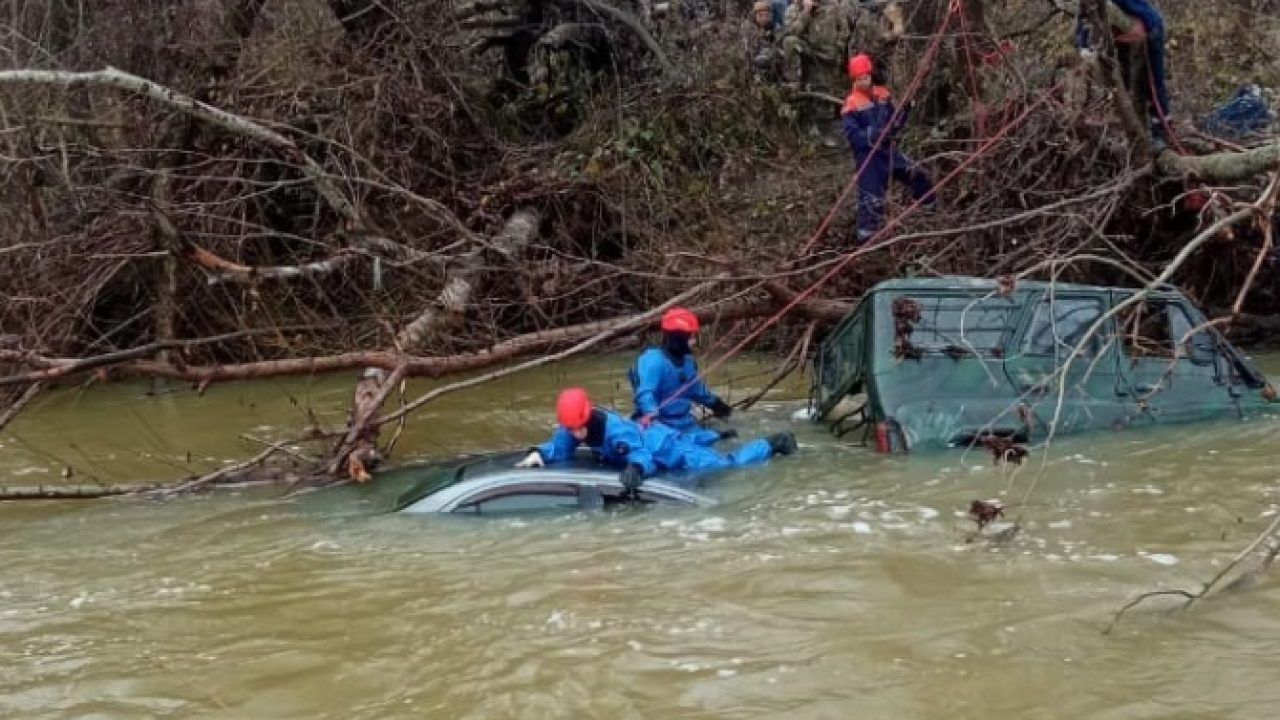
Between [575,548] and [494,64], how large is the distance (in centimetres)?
1227

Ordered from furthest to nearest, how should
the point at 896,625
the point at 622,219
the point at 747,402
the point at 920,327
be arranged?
the point at 622,219
the point at 747,402
the point at 920,327
the point at 896,625

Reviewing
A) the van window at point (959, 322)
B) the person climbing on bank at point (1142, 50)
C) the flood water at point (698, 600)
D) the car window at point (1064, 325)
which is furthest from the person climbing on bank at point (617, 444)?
the person climbing on bank at point (1142, 50)

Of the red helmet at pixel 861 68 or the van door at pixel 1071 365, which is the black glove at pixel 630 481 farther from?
the red helmet at pixel 861 68

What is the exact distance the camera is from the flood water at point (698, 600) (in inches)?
211

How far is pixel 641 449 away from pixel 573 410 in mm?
511

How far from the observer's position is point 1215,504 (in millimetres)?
7621

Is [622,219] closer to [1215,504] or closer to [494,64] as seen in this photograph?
[494,64]

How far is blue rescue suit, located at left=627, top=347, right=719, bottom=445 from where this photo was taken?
9.18 metres

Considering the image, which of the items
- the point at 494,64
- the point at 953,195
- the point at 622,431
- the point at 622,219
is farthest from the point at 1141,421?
the point at 494,64

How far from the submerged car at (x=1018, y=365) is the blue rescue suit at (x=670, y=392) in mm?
1258

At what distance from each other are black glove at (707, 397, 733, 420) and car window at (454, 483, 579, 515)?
2512 millimetres

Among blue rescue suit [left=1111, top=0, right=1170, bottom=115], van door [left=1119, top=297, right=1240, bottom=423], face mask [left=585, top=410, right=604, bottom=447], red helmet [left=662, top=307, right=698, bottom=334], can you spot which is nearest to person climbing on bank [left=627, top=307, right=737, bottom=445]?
red helmet [left=662, top=307, right=698, bottom=334]

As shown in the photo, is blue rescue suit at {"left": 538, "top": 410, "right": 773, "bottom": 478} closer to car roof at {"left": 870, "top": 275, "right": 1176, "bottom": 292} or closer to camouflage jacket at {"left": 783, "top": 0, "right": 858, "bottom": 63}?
car roof at {"left": 870, "top": 275, "right": 1176, "bottom": 292}

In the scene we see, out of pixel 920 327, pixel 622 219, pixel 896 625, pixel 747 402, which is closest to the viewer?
pixel 896 625
